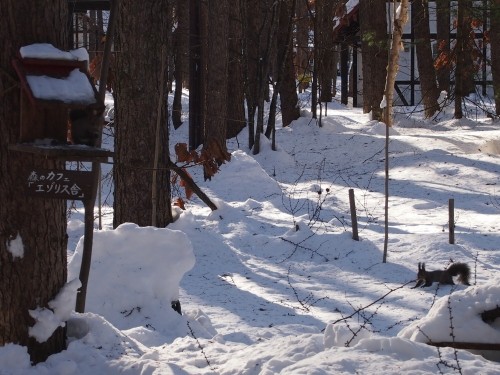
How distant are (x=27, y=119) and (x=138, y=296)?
2.89 m

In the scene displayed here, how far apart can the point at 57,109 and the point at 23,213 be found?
0.60m

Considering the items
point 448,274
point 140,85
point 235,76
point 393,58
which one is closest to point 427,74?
point 235,76

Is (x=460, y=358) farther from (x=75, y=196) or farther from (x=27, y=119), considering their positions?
(x=27, y=119)

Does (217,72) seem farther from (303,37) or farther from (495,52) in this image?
(303,37)

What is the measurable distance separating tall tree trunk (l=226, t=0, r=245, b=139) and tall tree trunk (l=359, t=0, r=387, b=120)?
3422 mm

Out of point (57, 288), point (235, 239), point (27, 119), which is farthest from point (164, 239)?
point (235, 239)

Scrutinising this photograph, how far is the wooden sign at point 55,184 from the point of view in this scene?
4.19m

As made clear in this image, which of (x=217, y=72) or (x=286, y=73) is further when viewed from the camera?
(x=286, y=73)

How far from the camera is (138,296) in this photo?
683 cm

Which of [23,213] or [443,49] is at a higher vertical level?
[443,49]

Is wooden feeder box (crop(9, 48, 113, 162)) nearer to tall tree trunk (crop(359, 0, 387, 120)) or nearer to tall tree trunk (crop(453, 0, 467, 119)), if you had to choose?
tall tree trunk (crop(359, 0, 387, 120))

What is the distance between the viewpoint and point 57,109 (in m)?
4.30

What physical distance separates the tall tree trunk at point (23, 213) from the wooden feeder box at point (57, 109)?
4.7 inches

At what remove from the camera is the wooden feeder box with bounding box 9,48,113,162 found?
4105 millimetres
